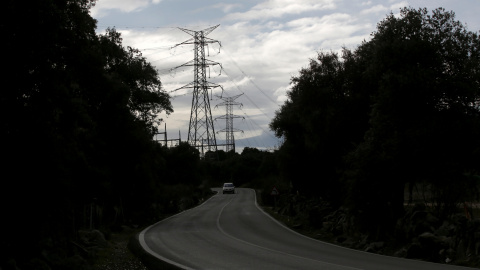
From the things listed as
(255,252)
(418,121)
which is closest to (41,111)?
(255,252)

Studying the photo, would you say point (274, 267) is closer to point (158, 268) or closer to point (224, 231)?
point (158, 268)

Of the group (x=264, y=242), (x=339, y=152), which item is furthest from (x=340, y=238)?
(x=339, y=152)

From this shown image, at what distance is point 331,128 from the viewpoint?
2862 centimetres

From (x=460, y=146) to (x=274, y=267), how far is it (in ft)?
32.6

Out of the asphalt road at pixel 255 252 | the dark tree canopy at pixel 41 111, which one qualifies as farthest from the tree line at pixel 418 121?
the dark tree canopy at pixel 41 111

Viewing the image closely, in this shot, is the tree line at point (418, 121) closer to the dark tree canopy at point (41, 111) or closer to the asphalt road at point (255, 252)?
the asphalt road at point (255, 252)

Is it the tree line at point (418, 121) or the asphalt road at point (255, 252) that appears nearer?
the asphalt road at point (255, 252)

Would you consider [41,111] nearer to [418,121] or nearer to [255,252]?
[255,252]

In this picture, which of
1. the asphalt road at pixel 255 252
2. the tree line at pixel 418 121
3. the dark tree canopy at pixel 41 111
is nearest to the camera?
the dark tree canopy at pixel 41 111

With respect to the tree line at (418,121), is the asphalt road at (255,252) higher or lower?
lower

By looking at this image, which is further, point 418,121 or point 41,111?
point 418,121

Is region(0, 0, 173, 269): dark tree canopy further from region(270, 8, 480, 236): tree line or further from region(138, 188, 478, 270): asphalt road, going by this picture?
region(270, 8, 480, 236): tree line

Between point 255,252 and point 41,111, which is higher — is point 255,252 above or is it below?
below

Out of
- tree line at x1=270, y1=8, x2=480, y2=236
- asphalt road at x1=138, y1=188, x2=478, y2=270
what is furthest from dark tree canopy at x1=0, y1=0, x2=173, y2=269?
tree line at x1=270, y1=8, x2=480, y2=236
